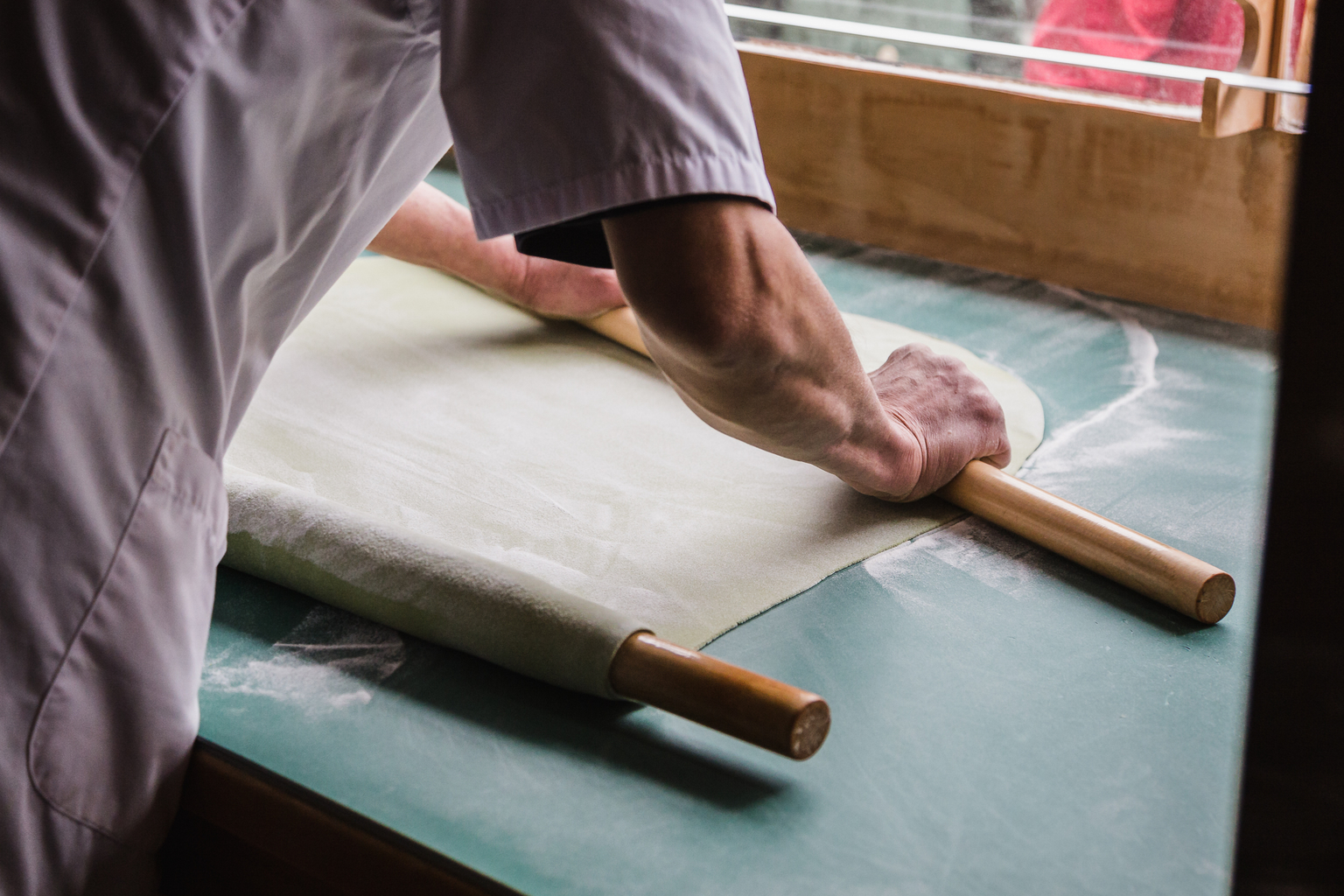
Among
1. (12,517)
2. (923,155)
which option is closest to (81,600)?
(12,517)

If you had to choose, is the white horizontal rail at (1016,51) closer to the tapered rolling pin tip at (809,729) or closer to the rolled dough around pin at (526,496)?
the rolled dough around pin at (526,496)

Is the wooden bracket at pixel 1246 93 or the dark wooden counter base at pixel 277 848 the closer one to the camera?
the dark wooden counter base at pixel 277 848

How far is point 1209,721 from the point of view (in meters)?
0.68

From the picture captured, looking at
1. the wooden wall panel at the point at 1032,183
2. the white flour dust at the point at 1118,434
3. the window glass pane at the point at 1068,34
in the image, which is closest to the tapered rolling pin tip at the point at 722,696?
the white flour dust at the point at 1118,434

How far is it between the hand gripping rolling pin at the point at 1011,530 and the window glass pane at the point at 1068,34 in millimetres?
687

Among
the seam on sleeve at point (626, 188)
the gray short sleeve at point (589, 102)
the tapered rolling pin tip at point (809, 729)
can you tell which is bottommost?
the tapered rolling pin tip at point (809, 729)

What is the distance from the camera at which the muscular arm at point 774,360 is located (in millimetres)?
629

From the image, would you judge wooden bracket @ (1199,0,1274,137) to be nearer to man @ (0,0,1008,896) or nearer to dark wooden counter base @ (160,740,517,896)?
man @ (0,0,1008,896)

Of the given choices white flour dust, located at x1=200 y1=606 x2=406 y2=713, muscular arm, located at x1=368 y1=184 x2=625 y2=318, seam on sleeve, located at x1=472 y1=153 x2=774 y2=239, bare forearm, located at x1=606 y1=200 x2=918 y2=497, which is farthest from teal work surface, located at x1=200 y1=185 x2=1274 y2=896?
muscular arm, located at x1=368 y1=184 x2=625 y2=318

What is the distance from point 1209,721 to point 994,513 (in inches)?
10.2

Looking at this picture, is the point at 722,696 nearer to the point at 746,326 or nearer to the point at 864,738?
the point at 864,738

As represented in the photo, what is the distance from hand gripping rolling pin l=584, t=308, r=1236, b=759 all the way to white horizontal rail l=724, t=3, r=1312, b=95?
22.5 inches

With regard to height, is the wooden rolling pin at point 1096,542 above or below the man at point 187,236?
below

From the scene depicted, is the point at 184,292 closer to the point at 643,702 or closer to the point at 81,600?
the point at 81,600
